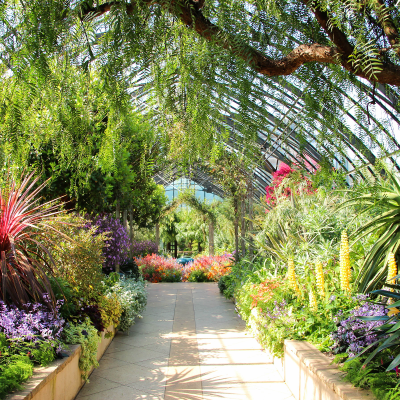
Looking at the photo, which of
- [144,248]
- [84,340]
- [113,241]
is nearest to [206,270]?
[144,248]

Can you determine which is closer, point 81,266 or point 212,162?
point 212,162

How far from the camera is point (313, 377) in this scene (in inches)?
96.8

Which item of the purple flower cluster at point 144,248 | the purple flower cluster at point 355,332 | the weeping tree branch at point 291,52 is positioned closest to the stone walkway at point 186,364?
the purple flower cluster at point 355,332

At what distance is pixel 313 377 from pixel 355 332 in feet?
1.31

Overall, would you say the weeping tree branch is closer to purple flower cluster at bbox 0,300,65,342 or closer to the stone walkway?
purple flower cluster at bbox 0,300,65,342

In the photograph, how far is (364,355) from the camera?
7.56 feet

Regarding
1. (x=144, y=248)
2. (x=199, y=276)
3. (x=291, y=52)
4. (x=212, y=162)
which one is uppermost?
(x=291, y=52)

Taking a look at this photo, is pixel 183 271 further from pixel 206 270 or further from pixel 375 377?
pixel 375 377

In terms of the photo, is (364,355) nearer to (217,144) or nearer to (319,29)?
(217,144)

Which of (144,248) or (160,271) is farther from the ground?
(144,248)

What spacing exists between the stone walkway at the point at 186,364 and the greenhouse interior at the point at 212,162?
0.09 ft

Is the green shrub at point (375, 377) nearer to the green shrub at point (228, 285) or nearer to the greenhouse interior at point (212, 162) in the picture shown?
the greenhouse interior at point (212, 162)

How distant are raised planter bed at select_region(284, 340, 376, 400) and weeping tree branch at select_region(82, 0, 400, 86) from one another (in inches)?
61.4

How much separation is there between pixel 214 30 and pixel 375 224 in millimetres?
2350
